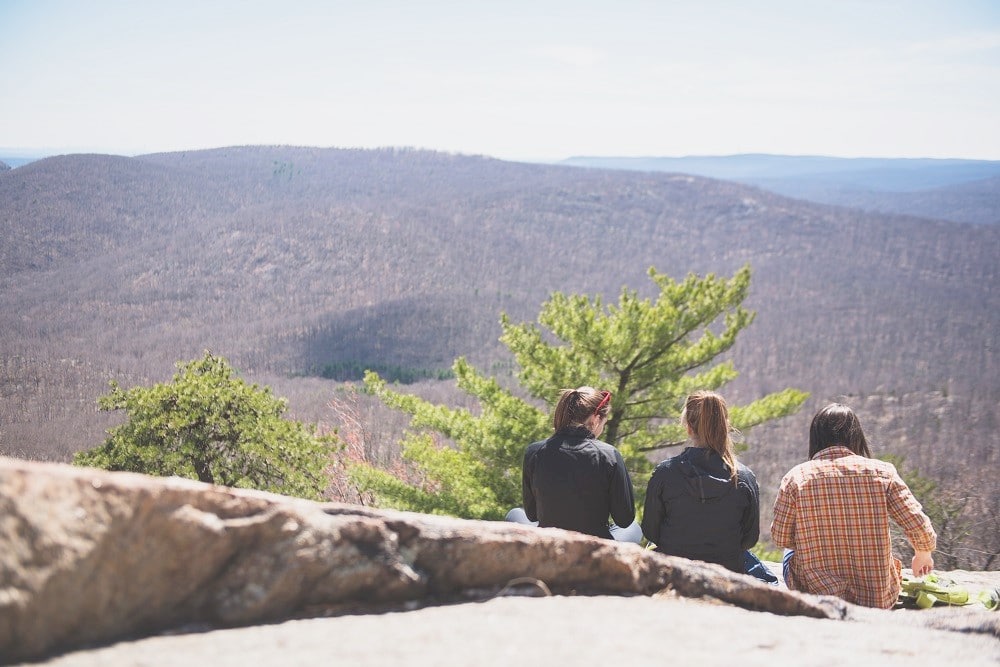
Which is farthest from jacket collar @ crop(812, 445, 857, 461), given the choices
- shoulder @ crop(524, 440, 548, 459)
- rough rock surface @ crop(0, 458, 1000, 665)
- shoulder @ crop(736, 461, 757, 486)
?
shoulder @ crop(524, 440, 548, 459)

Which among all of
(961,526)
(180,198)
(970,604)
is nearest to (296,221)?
(180,198)

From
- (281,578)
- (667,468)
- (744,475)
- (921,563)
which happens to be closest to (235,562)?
(281,578)

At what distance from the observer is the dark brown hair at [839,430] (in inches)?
132

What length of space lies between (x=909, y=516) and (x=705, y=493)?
2.86 feet

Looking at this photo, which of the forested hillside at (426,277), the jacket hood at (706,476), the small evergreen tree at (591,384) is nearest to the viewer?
the jacket hood at (706,476)

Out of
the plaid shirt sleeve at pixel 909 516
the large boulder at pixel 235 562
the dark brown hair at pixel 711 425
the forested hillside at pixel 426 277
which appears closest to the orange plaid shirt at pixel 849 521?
the plaid shirt sleeve at pixel 909 516

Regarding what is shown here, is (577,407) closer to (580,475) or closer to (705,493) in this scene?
(580,475)

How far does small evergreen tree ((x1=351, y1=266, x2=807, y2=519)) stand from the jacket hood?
7.01 metres

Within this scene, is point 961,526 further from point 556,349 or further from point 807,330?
point 807,330

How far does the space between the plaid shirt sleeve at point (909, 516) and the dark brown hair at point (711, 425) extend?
68 centimetres

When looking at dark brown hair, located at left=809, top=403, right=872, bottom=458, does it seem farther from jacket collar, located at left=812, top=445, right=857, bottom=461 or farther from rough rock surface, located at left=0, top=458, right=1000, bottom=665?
rough rock surface, located at left=0, top=458, right=1000, bottom=665

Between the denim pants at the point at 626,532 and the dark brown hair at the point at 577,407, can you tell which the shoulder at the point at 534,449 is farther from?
the denim pants at the point at 626,532

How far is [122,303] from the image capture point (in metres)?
78.4

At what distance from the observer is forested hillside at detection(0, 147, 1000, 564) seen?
182 feet
